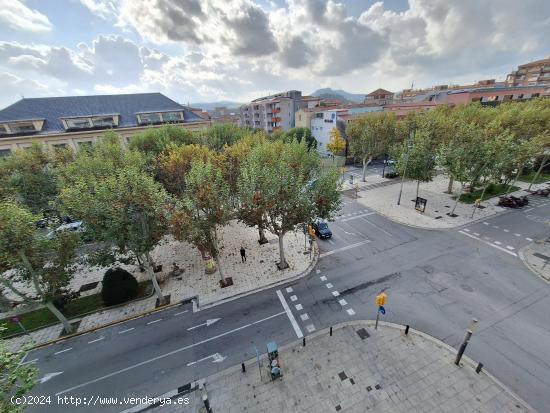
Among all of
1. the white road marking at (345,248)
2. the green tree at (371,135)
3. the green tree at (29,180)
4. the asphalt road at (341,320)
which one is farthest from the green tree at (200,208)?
the green tree at (371,135)

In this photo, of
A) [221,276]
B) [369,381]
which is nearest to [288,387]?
[369,381]

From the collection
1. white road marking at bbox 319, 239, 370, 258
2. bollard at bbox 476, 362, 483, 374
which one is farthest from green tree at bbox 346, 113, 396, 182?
bollard at bbox 476, 362, 483, 374

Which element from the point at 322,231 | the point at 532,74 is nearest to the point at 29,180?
the point at 322,231

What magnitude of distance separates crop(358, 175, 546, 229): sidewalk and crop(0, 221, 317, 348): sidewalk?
1384 cm

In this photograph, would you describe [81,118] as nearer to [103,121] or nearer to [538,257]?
[103,121]

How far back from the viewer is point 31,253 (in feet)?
46.6

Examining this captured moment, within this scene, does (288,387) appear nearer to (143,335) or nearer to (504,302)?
(143,335)

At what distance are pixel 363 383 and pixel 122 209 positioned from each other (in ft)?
57.8

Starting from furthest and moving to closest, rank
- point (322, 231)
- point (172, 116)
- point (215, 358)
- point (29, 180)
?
1. point (172, 116)
2. point (29, 180)
3. point (322, 231)
4. point (215, 358)

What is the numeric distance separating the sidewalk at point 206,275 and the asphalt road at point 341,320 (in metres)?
1.08

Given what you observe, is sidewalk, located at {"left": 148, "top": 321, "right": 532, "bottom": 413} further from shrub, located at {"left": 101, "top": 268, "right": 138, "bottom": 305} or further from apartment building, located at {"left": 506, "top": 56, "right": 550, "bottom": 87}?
apartment building, located at {"left": 506, "top": 56, "right": 550, "bottom": 87}

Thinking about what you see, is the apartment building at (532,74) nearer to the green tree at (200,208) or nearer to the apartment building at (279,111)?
the apartment building at (279,111)

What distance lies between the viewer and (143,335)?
16.3m

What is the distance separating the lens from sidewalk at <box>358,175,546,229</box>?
27.7 meters
